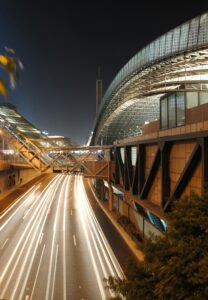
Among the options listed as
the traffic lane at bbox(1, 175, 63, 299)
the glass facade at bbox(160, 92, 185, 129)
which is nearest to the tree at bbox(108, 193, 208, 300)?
the glass facade at bbox(160, 92, 185, 129)

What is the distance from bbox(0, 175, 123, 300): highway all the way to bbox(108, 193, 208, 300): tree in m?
9.94

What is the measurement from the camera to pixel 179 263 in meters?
6.02

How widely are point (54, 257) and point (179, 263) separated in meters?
18.3

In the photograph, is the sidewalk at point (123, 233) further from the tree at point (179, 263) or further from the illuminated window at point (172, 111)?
the illuminated window at point (172, 111)

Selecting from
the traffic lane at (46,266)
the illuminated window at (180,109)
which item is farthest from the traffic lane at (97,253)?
the illuminated window at (180,109)

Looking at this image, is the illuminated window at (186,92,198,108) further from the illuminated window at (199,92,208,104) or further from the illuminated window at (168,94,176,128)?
the illuminated window at (168,94,176,128)

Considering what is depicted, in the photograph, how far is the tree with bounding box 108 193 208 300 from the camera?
5.62 meters

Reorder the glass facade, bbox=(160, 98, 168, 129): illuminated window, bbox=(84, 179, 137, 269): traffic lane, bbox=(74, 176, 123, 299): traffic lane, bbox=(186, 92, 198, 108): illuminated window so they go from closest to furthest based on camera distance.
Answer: bbox=(186, 92, 198, 108): illuminated window → the glass facade → bbox=(74, 176, 123, 299): traffic lane → bbox=(160, 98, 168, 129): illuminated window → bbox=(84, 179, 137, 269): traffic lane

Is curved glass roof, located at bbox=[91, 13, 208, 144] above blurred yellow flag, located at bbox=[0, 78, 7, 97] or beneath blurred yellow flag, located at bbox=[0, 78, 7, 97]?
above

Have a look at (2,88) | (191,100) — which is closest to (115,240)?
(191,100)

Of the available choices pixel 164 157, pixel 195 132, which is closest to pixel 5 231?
pixel 164 157

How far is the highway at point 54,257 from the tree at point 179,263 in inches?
391

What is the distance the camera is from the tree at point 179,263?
18.4ft

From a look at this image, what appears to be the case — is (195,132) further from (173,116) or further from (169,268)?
(169,268)
